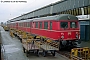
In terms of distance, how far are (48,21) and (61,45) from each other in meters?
2.53

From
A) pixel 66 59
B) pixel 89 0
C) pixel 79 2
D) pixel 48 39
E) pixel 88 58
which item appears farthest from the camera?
pixel 79 2

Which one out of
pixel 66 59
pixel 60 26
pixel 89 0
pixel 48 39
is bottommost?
pixel 66 59

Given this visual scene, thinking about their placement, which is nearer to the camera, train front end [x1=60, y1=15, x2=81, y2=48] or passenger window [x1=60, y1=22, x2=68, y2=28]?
train front end [x1=60, y1=15, x2=81, y2=48]

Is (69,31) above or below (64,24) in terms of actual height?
below

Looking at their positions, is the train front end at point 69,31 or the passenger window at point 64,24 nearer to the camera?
the train front end at point 69,31

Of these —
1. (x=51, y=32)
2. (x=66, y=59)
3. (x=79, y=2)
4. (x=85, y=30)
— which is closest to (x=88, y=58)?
(x=66, y=59)

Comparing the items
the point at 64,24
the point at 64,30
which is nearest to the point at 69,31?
the point at 64,30

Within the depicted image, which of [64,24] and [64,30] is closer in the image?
[64,30]

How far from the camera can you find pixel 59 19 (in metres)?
14.0

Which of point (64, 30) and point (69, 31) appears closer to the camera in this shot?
point (64, 30)

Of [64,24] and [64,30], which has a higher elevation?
[64,24]

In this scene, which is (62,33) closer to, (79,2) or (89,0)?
(89,0)

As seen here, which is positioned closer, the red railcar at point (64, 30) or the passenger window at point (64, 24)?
the red railcar at point (64, 30)

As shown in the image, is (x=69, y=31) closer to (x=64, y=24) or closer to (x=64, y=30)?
Result: (x=64, y=30)
